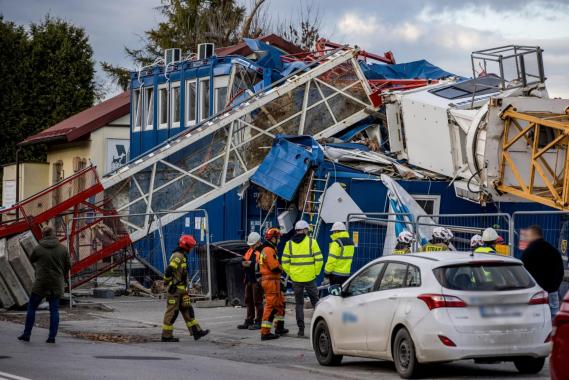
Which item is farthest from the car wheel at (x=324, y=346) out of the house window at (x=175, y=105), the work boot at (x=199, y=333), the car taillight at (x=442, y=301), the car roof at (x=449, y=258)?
the house window at (x=175, y=105)

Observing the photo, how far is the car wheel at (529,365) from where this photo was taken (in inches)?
517

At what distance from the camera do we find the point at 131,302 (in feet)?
82.9

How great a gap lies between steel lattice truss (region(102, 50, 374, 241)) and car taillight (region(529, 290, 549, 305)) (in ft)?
48.9

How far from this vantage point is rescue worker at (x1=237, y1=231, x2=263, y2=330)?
19.3 metres

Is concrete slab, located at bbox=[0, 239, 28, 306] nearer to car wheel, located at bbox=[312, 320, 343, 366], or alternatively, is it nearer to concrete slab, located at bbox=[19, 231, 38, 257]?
concrete slab, located at bbox=[19, 231, 38, 257]

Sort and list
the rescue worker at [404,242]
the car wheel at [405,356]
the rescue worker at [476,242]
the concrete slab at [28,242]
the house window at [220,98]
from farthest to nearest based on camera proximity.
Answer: the house window at [220,98] < the concrete slab at [28,242] < the rescue worker at [404,242] < the rescue worker at [476,242] < the car wheel at [405,356]

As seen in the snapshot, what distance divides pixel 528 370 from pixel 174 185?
16164 millimetres

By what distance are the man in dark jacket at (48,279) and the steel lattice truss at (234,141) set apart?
8.69m

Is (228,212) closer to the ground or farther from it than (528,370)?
farther from it

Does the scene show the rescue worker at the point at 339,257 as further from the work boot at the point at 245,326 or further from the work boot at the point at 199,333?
the work boot at the point at 199,333

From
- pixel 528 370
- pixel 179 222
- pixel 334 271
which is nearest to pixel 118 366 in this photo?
pixel 528 370

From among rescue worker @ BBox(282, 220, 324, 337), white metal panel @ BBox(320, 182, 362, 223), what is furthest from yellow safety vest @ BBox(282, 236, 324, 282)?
white metal panel @ BBox(320, 182, 362, 223)

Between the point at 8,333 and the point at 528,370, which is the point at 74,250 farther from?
the point at 528,370

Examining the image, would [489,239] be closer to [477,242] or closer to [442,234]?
[477,242]
